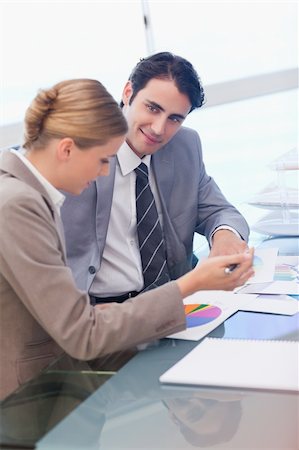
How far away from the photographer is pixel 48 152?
1678 millimetres

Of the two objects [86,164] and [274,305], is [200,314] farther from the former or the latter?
[86,164]

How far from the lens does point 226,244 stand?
2.34 m

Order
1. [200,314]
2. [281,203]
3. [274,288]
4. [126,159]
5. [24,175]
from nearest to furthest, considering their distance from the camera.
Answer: [24,175], [200,314], [274,288], [126,159], [281,203]

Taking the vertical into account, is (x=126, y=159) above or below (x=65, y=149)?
below

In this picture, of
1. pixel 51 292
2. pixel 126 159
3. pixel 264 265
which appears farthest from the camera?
pixel 126 159

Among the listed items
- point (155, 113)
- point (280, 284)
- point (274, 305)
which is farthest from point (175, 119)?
point (274, 305)

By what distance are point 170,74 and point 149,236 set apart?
0.48 meters

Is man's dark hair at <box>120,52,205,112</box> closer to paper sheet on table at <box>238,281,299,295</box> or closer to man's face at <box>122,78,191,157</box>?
man's face at <box>122,78,191,157</box>

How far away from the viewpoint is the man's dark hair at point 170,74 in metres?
2.34

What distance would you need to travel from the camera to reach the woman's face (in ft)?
5.55

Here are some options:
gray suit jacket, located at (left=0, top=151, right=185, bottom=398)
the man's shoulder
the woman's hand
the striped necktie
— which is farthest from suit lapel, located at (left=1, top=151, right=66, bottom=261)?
the man's shoulder

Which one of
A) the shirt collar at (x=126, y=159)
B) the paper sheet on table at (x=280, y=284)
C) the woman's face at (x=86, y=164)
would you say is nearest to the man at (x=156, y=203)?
→ the shirt collar at (x=126, y=159)

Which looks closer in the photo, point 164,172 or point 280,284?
point 280,284

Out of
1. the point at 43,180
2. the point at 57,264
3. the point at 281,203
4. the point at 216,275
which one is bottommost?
the point at 281,203
